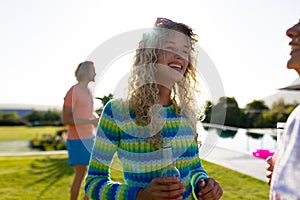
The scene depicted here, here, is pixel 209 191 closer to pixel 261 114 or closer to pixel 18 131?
pixel 261 114

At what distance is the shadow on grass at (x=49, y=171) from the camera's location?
526cm

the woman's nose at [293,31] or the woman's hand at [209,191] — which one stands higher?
the woman's nose at [293,31]

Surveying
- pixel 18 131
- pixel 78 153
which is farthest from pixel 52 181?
pixel 18 131

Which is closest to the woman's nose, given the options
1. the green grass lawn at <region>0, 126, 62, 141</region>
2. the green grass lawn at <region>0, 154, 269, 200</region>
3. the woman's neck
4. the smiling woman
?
the smiling woman

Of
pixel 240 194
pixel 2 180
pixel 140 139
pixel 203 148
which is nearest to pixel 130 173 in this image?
pixel 140 139

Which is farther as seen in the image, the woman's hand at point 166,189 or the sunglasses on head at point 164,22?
the sunglasses on head at point 164,22

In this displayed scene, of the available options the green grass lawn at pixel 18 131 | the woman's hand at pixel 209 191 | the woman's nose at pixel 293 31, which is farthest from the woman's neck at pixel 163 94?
the green grass lawn at pixel 18 131

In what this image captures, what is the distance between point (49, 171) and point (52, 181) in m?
0.84

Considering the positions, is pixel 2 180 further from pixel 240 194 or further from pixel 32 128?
pixel 32 128

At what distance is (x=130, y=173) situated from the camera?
1.31 m

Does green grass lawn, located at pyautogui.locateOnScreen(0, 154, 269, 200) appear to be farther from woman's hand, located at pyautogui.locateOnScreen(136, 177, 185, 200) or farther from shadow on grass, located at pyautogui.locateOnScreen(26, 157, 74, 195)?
woman's hand, located at pyautogui.locateOnScreen(136, 177, 185, 200)

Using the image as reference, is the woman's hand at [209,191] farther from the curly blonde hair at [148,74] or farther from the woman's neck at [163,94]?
the woman's neck at [163,94]

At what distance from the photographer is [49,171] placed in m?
6.18

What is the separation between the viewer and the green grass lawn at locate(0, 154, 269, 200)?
14.7 ft
